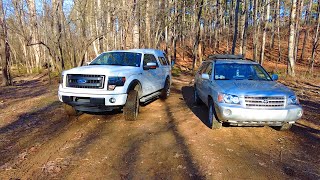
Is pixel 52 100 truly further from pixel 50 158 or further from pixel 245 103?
pixel 245 103

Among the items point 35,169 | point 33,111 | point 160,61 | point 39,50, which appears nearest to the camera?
point 35,169

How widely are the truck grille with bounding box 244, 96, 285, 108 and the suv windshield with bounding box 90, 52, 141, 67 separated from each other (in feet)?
10.7

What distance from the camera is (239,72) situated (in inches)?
241

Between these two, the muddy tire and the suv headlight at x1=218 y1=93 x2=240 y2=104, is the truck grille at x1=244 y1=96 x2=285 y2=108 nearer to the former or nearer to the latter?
the suv headlight at x1=218 y1=93 x2=240 y2=104

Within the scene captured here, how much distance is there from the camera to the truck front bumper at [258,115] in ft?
15.2

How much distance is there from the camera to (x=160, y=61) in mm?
8398

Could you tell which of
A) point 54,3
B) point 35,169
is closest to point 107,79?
point 35,169

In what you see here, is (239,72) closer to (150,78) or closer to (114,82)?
(150,78)

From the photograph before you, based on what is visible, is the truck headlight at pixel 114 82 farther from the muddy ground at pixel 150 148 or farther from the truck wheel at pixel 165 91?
the truck wheel at pixel 165 91

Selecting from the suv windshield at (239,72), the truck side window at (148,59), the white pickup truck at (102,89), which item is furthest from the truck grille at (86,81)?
the suv windshield at (239,72)

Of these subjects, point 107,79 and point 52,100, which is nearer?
point 107,79

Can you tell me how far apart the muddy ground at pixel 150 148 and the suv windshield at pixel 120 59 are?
4.92ft

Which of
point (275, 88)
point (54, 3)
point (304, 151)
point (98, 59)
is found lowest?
point (304, 151)

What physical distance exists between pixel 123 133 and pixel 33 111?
353cm
